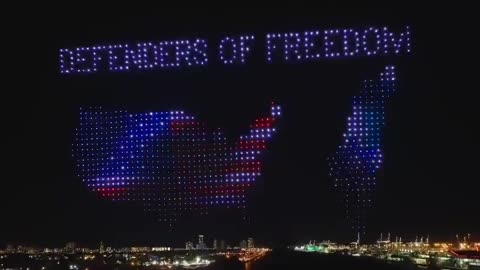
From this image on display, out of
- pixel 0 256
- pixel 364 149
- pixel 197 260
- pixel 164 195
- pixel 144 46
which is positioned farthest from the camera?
pixel 0 256

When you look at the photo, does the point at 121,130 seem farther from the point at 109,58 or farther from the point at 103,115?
the point at 109,58

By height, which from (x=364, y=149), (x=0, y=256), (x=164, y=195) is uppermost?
(x=364, y=149)

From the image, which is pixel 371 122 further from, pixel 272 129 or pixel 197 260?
pixel 197 260

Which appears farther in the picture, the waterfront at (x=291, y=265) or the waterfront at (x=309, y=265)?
the waterfront at (x=291, y=265)

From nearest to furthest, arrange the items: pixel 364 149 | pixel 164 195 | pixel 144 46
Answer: pixel 144 46 → pixel 364 149 → pixel 164 195

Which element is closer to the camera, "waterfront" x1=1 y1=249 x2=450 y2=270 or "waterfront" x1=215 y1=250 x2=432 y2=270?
"waterfront" x1=215 y1=250 x2=432 y2=270

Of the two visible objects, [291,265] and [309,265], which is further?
[309,265]

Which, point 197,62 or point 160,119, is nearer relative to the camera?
point 197,62

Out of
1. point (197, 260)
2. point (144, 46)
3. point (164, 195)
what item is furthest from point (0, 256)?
point (144, 46)

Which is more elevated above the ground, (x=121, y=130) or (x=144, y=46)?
(x=144, y=46)

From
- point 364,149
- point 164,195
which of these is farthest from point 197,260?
point 364,149
